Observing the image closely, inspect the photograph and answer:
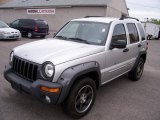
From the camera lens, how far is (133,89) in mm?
5543

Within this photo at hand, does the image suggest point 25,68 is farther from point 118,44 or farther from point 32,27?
point 32,27

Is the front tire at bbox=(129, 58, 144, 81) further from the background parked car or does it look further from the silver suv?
the background parked car

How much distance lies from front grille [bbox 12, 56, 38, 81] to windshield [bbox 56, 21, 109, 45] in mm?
1366

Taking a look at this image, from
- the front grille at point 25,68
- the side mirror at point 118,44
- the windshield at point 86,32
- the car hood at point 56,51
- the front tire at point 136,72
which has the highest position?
the windshield at point 86,32

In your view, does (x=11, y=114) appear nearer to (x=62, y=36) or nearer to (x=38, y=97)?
(x=38, y=97)

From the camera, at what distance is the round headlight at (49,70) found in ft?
10.9

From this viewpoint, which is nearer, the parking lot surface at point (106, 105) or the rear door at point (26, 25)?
the parking lot surface at point (106, 105)

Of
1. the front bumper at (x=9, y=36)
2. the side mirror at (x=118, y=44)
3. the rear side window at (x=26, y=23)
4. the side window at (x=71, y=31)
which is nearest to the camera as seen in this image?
the side mirror at (x=118, y=44)

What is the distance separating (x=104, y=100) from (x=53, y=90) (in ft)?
5.98

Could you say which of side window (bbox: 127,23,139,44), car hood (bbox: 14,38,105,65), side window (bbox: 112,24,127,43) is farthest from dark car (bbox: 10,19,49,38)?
car hood (bbox: 14,38,105,65)

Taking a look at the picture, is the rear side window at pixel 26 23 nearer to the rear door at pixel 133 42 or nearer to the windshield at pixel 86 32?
the windshield at pixel 86 32

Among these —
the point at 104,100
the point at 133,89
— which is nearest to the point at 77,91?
the point at 104,100

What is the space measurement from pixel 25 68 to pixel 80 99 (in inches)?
47.2

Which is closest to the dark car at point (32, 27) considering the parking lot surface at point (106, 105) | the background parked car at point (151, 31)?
the parking lot surface at point (106, 105)
